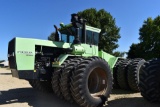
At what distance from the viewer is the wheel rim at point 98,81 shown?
10.1 m

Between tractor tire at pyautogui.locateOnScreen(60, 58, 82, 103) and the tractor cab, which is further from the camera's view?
the tractor cab

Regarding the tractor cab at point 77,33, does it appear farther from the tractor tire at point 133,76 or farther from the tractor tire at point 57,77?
the tractor tire at point 133,76

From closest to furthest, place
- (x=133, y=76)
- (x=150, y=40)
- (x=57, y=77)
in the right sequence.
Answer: (x=57, y=77) → (x=133, y=76) → (x=150, y=40)

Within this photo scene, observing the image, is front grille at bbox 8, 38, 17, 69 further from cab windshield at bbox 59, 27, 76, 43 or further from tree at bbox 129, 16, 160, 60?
tree at bbox 129, 16, 160, 60

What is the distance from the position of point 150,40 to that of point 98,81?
30817mm

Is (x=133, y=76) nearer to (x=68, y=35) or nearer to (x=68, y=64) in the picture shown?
(x=68, y=35)

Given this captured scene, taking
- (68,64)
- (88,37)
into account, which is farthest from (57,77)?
(88,37)

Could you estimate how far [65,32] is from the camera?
1163 cm

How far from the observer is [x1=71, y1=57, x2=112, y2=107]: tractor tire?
860 cm

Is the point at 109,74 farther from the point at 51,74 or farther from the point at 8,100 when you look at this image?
the point at 8,100

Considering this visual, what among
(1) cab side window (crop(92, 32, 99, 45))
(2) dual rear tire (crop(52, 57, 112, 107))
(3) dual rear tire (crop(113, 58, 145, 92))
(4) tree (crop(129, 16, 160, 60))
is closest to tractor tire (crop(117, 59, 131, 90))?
(3) dual rear tire (crop(113, 58, 145, 92))

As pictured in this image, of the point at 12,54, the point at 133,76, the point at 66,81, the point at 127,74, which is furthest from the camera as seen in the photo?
the point at 127,74

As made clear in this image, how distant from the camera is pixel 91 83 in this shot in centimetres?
1054

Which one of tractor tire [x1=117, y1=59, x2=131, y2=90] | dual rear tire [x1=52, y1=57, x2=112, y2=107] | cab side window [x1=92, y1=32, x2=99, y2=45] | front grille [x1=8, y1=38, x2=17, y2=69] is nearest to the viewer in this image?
dual rear tire [x1=52, y1=57, x2=112, y2=107]
